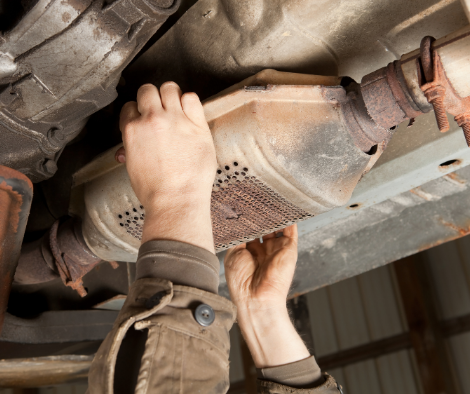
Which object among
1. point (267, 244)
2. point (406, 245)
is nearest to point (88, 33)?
point (267, 244)

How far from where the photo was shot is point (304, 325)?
2.37 m

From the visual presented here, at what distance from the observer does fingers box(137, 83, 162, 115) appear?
3.08 ft

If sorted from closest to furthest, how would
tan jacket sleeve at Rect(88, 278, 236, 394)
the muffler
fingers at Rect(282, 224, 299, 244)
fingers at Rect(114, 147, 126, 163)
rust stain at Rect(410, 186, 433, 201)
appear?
tan jacket sleeve at Rect(88, 278, 236, 394) < the muffler < fingers at Rect(114, 147, 126, 163) < fingers at Rect(282, 224, 299, 244) < rust stain at Rect(410, 186, 433, 201)

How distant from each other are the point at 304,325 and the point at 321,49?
1692mm

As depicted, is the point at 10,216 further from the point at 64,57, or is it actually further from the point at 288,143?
the point at 288,143

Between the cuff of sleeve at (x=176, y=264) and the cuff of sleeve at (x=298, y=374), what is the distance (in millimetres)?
520

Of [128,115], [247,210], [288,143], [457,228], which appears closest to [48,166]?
[128,115]

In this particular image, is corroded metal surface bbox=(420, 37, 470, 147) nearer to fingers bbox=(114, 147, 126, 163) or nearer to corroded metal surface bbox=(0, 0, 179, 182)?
corroded metal surface bbox=(0, 0, 179, 182)

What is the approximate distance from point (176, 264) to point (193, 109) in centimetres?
33

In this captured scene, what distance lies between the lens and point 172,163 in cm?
86

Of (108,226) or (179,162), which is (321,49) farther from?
(108,226)

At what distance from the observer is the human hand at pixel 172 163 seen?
81 centimetres

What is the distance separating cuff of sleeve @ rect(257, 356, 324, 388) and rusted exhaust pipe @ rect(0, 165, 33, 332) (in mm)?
695

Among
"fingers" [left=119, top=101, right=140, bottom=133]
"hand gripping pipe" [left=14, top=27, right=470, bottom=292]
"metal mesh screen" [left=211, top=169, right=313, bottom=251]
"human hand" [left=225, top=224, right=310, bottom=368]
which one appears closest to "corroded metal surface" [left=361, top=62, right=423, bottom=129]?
"hand gripping pipe" [left=14, top=27, right=470, bottom=292]
